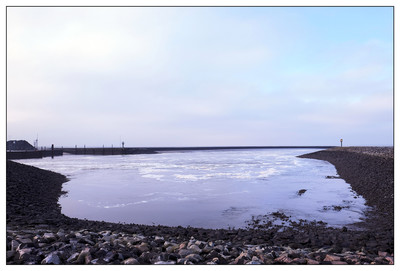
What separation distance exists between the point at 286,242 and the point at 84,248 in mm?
4965

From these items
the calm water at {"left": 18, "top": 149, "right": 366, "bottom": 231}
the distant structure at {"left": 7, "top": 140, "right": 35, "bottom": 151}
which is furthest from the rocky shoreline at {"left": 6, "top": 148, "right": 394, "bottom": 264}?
the distant structure at {"left": 7, "top": 140, "right": 35, "bottom": 151}

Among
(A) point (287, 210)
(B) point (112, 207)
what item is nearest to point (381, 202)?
(A) point (287, 210)

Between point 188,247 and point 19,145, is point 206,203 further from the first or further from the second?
point 19,145

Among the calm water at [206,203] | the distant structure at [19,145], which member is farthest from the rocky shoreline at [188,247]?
the distant structure at [19,145]

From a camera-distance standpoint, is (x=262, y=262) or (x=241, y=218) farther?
(x=241, y=218)

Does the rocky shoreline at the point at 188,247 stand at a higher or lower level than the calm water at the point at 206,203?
higher

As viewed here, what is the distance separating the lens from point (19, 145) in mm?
88375

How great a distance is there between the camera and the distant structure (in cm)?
8694

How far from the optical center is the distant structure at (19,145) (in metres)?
86.9

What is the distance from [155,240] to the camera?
263 inches

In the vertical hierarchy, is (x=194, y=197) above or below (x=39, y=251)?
below

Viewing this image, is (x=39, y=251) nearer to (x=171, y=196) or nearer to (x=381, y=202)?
(x=171, y=196)

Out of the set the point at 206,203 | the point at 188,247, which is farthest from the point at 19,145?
the point at 188,247

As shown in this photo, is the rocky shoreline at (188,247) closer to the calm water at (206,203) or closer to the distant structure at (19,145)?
the calm water at (206,203)
